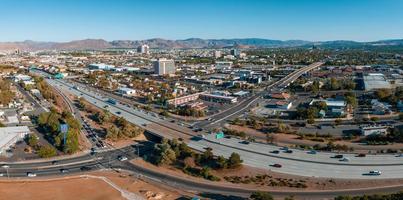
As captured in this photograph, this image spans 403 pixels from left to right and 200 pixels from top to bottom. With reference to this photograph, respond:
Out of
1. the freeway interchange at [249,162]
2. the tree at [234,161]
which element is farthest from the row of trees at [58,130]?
the tree at [234,161]

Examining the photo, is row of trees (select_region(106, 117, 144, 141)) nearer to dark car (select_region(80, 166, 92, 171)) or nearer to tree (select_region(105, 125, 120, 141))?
tree (select_region(105, 125, 120, 141))

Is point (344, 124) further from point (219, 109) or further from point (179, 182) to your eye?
point (179, 182)

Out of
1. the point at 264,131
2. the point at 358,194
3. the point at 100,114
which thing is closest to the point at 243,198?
the point at 358,194

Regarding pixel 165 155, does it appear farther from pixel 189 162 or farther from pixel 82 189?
pixel 82 189

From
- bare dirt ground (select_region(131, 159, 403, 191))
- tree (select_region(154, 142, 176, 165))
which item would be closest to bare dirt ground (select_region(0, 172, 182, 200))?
tree (select_region(154, 142, 176, 165))

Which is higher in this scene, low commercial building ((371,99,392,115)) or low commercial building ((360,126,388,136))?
low commercial building ((371,99,392,115))

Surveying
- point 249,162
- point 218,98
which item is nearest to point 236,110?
point 218,98

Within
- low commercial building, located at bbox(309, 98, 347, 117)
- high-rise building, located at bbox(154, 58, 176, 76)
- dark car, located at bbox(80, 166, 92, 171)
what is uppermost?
high-rise building, located at bbox(154, 58, 176, 76)
